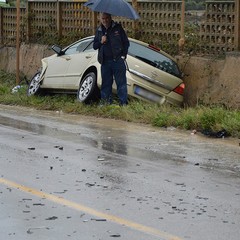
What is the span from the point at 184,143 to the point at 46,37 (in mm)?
11664

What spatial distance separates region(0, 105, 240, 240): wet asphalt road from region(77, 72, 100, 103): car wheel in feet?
9.54

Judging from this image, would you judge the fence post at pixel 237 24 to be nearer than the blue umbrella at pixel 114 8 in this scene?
No

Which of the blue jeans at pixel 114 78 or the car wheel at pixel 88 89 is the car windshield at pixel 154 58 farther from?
the car wheel at pixel 88 89

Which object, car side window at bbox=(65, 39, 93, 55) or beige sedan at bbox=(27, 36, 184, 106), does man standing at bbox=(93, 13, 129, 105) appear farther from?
car side window at bbox=(65, 39, 93, 55)

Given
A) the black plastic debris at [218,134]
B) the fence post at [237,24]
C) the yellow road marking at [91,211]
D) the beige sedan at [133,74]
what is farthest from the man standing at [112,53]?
the yellow road marking at [91,211]

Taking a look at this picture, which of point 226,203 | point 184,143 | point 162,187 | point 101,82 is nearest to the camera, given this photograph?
point 226,203

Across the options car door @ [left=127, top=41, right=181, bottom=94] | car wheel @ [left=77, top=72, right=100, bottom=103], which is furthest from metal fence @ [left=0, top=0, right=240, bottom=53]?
car wheel @ [left=77, top=72, right=100, bottom=103]

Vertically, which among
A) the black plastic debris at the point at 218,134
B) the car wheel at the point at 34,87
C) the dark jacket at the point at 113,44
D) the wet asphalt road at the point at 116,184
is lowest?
the car wheel at the point at 34,87

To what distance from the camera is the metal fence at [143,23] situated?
18297 millimetres

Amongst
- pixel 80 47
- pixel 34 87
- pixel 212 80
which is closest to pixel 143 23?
pixel 80 47

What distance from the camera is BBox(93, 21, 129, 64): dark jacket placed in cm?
1686

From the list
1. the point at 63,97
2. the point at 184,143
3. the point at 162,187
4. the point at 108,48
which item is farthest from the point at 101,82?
the point at 162,187

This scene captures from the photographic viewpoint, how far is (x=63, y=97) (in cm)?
1914

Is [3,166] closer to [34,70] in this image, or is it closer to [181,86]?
[181,86]
